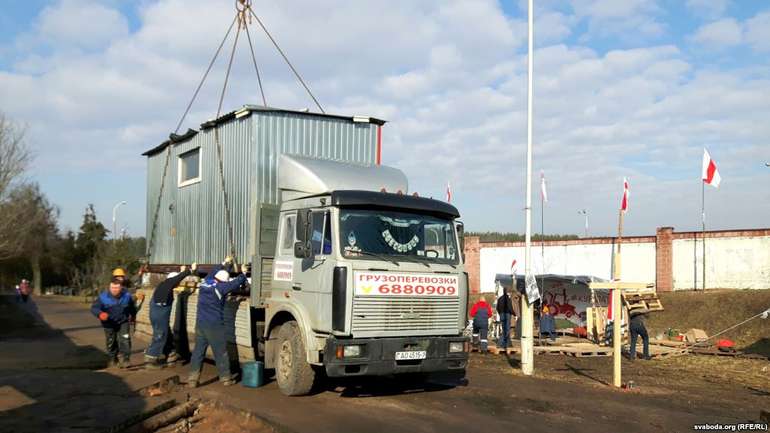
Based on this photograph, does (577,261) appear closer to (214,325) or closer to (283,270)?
(283,270)

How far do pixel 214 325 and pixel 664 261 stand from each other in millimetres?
22841

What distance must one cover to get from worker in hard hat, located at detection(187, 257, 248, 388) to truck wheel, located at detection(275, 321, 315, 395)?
107 centimetres

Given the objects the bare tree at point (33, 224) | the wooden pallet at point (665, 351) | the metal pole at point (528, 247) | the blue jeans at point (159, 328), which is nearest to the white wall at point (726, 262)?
the wooden pallet at point (665, 351)

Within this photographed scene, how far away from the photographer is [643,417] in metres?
8.45

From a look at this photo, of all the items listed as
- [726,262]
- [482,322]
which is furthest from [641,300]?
[726,262]

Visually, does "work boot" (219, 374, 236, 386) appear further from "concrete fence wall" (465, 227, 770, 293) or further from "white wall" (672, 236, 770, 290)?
"white wall" (672, 236, 770, 290)

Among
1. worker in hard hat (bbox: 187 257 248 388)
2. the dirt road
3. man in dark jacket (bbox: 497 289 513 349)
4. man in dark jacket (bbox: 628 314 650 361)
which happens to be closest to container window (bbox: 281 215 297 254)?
worker in hard hat (bbox: 187 257 248 388)

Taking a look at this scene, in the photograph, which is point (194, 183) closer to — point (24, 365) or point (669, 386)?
point (24, 365)

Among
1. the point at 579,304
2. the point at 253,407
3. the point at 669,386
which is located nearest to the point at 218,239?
the point at 253,407

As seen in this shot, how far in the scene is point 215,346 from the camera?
32.5ft

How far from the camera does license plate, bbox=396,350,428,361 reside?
8482 mm

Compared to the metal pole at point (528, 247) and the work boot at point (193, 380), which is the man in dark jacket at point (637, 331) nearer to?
the metal pole at point (528, 247)

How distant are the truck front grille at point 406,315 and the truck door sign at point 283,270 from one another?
139 cm

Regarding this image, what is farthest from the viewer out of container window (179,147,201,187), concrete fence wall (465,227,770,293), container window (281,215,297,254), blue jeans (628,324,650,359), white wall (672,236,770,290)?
concrete fence wall (465,227,770,293)
